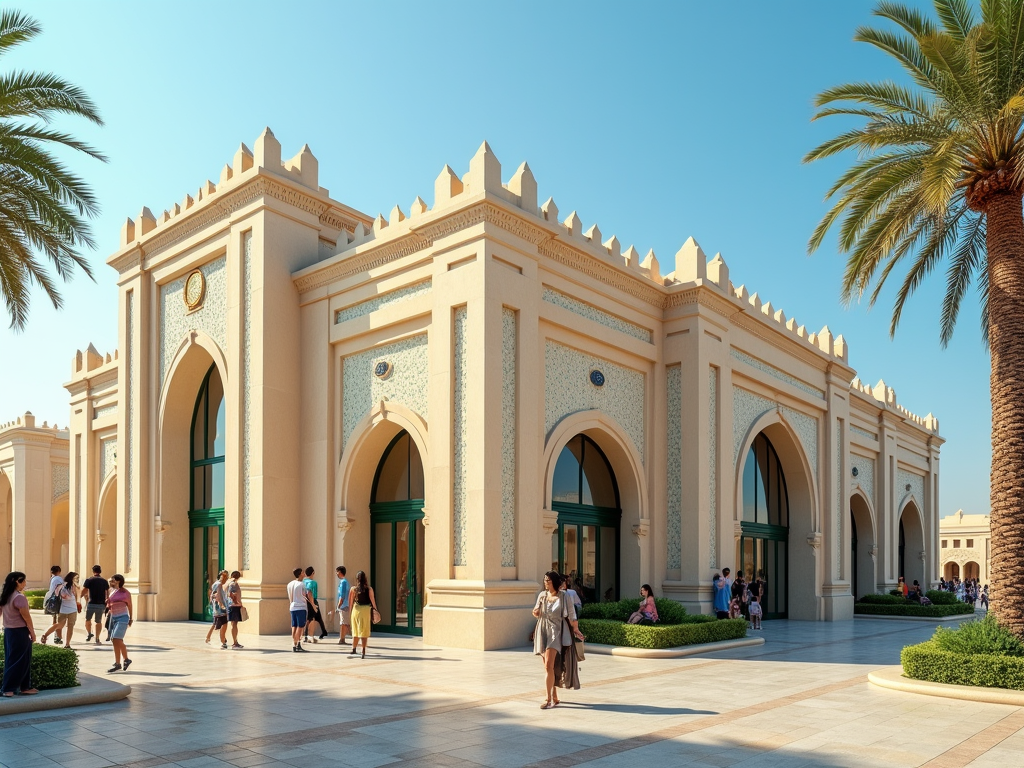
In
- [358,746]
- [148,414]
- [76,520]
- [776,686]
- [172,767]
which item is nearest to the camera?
[172,767]

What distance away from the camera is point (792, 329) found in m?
26.6

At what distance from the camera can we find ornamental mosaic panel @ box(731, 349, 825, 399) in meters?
23.9

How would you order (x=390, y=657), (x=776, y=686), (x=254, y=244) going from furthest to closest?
(x=254, y=244) → (x=390, y=657) → (x=776, y=686)

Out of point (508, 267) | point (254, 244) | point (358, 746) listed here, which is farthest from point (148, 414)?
point (358, 746)

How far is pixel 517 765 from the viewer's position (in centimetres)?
783

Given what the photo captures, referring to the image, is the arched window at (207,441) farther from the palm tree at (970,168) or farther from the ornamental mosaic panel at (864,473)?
the ornamental mosaic panel at (864,473)

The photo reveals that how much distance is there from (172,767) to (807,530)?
22874mm

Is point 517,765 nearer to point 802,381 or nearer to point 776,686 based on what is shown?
point 776,686

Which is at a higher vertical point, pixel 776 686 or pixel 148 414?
pixel 148 414

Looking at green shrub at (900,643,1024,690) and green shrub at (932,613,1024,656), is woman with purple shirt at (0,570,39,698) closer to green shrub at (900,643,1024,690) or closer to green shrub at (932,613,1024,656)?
green shrub at (900,643,1024,690)

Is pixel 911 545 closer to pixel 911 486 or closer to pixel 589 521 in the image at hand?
pixel 911 486

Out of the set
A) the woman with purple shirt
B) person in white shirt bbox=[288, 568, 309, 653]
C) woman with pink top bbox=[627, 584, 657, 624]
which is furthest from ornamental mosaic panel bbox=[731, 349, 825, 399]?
the woman with purple shirt

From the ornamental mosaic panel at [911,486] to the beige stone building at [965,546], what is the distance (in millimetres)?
43439

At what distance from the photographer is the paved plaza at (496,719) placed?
8.16 m
